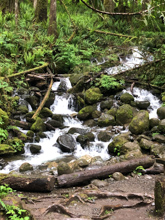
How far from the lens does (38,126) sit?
29.2 feet

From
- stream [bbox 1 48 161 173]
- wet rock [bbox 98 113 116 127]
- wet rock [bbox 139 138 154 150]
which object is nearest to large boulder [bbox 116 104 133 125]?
wet rock [bbox 98 113 116 127]

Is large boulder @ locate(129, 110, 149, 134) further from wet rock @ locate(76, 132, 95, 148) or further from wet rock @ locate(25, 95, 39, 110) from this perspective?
wet rock @ locate(25, 95, 39, 110)

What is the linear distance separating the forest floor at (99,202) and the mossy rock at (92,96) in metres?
5.27

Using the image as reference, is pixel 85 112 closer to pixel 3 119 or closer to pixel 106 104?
pixel 106 104

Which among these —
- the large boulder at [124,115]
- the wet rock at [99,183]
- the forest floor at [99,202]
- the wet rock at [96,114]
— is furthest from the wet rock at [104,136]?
the wet rock at [99,183]

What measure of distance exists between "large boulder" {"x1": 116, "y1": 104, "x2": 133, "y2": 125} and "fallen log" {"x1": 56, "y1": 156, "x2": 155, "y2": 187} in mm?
3218

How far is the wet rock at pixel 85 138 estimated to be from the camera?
8.46 meters

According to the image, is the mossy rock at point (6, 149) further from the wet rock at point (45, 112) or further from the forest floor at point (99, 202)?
the wet rock at point (45, 112)

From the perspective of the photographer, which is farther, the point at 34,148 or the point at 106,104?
the point at 106,104

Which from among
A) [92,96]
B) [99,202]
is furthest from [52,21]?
[99,202]

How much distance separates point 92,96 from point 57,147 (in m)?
3.40

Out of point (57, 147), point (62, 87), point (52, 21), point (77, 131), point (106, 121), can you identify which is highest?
point (52, 21)

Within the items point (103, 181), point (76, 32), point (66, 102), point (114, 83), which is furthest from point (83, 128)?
point (76, 32)

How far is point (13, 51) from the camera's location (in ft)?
39.6
